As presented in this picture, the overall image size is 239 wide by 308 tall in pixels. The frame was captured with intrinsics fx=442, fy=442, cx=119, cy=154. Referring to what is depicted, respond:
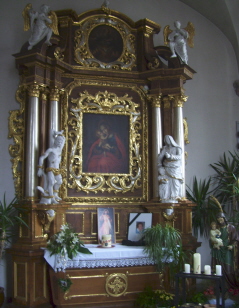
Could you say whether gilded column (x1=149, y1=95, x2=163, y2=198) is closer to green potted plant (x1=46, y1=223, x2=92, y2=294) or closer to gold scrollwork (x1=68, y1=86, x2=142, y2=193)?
gold scrollwork (x1=68, y1=86, x2=142, y2=193)

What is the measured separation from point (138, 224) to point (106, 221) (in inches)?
25.4

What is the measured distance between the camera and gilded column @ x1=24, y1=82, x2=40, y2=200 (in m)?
8.43

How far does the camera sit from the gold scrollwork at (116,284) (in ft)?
25.3

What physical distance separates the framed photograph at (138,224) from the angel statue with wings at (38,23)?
153 inches

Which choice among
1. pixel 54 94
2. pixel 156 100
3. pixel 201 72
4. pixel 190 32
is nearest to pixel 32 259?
pixel 54 94

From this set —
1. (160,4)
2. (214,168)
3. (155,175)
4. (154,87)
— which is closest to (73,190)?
(155,175)

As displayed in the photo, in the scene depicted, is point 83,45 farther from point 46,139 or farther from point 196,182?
point 196,182

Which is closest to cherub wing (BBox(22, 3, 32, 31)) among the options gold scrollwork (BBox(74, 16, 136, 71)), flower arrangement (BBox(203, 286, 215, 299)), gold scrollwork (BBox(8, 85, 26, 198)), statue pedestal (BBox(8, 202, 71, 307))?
gold scrollwork (BBox(74, 16, 136, 71))

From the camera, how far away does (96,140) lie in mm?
9250

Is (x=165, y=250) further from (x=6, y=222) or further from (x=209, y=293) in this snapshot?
(x=6, y=222)

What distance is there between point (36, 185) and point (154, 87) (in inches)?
129

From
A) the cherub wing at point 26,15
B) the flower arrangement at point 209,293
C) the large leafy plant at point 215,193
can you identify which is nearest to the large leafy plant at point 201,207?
the large leafy plant at point 215,193

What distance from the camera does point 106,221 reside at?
350 inches

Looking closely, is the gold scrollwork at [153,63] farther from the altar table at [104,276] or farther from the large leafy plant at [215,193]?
the altar table at [104,276]
